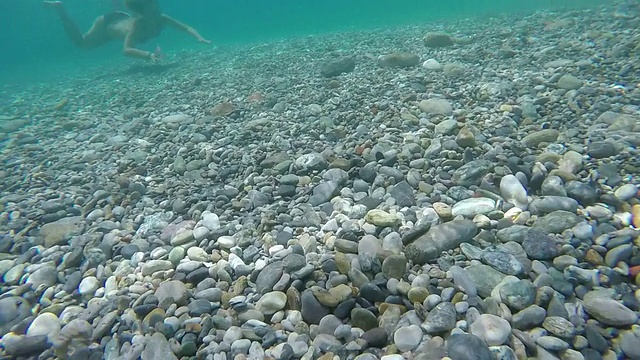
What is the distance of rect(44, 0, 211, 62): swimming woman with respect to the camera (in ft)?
47.1

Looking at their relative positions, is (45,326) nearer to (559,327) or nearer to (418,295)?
(418,295)

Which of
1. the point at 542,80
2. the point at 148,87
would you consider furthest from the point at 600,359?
the point at 148,87

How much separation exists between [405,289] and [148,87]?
10704mm

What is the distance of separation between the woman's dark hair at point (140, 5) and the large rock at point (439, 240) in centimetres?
1628

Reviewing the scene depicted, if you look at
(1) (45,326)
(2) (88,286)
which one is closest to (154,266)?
(2) (88,286)

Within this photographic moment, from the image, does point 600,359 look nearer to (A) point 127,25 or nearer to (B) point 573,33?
(B) point 573,33

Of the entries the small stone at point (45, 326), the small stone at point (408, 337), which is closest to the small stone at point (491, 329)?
the small stone at point (408, 337)

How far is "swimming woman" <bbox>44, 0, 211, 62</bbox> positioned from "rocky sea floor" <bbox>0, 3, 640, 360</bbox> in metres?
9.47

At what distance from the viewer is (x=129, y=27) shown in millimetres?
15344

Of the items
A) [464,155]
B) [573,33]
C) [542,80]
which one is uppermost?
[573,33]

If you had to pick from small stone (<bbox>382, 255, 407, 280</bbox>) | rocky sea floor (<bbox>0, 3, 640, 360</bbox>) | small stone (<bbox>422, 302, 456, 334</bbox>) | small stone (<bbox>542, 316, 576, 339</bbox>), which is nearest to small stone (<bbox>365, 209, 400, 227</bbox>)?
rocky sea floor (<bbox>0, 3, 640, 360</bbox>)

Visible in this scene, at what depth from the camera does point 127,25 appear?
51.1ft

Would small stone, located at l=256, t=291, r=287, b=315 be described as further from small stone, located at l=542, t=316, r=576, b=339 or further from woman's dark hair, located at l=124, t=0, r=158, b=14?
woman's dark hair, located at l=124, t=0, r=158, b=14

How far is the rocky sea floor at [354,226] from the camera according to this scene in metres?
2.13
